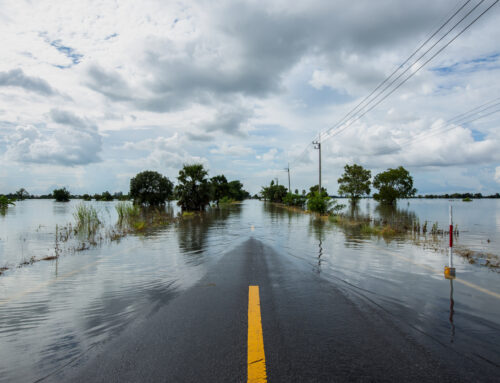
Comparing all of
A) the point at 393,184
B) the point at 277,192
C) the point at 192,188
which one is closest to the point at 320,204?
the point at 192,188

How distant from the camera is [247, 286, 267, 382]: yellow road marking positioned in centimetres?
267

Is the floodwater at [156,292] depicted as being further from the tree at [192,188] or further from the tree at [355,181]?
the tree at [355,181]

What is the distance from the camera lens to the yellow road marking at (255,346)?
2.67 meters

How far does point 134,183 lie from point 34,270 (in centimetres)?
6747

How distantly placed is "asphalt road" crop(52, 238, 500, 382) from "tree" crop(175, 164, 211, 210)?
34.1m

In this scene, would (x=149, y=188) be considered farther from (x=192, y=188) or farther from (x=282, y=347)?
(x=282, y=347)

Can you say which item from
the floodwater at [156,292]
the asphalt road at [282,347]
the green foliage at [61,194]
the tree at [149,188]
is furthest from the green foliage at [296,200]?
the green foliage at [61,194]

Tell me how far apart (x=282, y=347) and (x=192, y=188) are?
36402mm

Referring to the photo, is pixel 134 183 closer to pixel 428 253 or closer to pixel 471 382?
pixel 428 253

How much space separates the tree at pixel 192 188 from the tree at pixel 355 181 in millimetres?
56988

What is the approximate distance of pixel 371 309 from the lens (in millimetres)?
4414

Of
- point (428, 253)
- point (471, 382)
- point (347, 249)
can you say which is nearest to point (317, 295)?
point (471, 382)

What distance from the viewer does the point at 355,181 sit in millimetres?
85062

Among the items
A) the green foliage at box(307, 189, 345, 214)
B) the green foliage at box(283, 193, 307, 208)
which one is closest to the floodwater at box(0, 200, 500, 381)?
the green foliage at box(307, 189, 345, 214)
